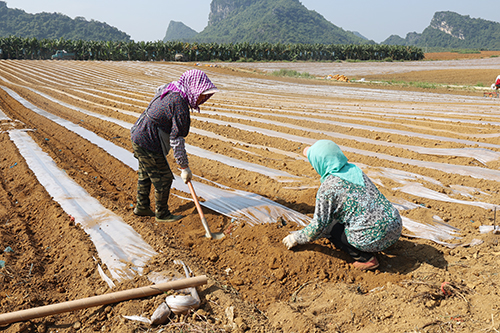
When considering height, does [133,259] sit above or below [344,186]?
below

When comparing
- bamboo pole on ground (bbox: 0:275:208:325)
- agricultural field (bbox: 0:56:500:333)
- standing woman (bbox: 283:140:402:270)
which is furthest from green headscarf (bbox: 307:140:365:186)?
bamboo pole on ground (bbox: 0:275:208:325)

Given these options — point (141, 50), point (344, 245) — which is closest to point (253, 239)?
point (344, 245)

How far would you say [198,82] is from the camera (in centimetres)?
281

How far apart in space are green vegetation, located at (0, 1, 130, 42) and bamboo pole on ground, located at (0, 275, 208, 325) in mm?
107136

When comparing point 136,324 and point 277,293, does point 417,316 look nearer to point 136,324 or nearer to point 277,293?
point 277,293

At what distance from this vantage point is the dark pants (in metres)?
2.56

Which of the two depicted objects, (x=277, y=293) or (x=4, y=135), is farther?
(x=4, y=135)

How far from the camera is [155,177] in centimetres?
320

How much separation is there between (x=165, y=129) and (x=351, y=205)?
177 centimetres

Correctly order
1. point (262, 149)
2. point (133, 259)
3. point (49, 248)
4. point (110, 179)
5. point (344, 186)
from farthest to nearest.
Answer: point (262, 149)
point (110, 179)
point (49, 248)
point (133, 259)
point (344, 186)

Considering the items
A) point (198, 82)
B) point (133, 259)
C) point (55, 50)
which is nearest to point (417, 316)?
point (133, 259)

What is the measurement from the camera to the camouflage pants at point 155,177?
313 cm

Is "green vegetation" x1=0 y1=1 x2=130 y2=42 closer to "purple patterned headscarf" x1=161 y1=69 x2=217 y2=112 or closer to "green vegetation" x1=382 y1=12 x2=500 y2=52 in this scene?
"purple patterned headscarf" x1=161 y1=69 x2=217 y2=112

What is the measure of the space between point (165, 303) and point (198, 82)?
5.81 ft
